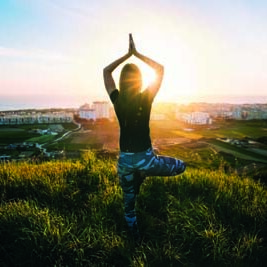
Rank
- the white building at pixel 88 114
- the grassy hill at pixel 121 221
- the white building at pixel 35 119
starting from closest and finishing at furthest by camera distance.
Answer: the grassy hill at pixel 121 221 < the white building at pixel 88 114 < the white building at pixel 35 119

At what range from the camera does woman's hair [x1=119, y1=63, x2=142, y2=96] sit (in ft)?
13.7

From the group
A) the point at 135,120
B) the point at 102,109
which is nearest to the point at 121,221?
the point at 135,120

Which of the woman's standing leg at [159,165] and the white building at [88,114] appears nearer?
the woman's standing leg at [159,165]

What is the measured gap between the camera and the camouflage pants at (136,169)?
4207mm

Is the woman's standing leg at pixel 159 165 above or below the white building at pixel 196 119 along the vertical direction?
above

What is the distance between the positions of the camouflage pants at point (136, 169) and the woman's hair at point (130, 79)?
70 cm

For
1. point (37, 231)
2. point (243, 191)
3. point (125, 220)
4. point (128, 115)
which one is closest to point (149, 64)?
point (128, 115)

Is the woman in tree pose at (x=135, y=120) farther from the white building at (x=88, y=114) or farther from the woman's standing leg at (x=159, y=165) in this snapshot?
the white building at (x=88, y=114)

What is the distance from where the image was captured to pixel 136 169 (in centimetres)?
424

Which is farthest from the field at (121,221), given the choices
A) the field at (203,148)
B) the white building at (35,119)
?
the white building at (35,119)

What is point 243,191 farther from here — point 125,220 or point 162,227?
point 125,220

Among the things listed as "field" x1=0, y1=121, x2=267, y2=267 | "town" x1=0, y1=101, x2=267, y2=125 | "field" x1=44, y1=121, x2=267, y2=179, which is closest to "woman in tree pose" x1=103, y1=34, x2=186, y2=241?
"field" x1=0, y1=121, x2=267, y2=267

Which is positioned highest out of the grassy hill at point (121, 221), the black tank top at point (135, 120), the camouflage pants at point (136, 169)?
the black tank top at point (135, 120)

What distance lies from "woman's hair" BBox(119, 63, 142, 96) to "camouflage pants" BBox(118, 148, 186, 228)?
698 millimetres
